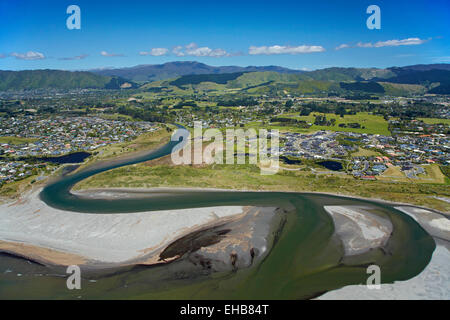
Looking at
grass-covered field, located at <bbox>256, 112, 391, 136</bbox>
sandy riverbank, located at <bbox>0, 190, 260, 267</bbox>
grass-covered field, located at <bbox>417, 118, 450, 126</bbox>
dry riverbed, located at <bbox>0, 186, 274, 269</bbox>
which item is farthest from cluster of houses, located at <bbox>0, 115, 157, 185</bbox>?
grass-covered field, located at <bbox>417, 118, 450, 126</bbox>

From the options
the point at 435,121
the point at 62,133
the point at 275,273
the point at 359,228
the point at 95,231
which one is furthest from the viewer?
the point at 435,121

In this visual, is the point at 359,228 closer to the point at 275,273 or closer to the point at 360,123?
the point at 275,273

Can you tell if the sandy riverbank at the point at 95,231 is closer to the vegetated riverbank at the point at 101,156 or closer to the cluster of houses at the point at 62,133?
the vegetated riverbank at the point at 101,156

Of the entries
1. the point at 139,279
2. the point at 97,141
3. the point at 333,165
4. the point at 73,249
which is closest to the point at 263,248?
the point at 139,279

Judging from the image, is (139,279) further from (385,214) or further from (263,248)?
(385,214)

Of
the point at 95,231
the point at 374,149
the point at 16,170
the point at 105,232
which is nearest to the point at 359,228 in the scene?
the point at 105,232
